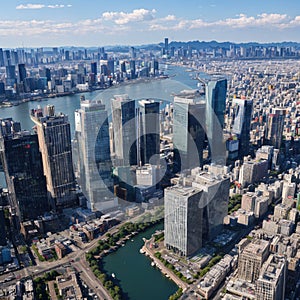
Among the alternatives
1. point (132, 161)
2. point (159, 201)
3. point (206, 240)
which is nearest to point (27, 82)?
point (132, 161)

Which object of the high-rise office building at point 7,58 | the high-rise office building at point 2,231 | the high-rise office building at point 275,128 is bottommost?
the high-rise office building at point 2,231

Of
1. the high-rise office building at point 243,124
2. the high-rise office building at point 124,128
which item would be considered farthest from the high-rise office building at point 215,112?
the high-rise office building at point 124,128

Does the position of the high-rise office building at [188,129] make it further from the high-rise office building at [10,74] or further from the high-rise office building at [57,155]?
the high-rise office building at [10,74]

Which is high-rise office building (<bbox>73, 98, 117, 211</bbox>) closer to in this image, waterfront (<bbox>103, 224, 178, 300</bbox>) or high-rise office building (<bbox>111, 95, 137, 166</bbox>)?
high-rise office building (<bbox>111, 95, 137, 166</bbox>)

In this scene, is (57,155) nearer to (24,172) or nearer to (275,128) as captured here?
(24,172)

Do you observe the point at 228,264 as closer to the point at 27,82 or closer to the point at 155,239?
the point at 155,239
